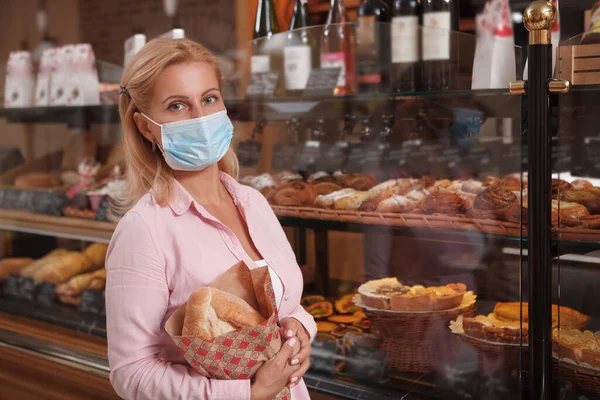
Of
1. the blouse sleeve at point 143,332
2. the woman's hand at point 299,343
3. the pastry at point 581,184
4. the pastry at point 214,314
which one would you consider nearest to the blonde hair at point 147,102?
the blouse sleeve at point 143,332

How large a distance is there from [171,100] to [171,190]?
0.64 feet

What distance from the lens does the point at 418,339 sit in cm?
205

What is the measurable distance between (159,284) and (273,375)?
0.97 feet

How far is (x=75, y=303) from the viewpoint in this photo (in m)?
3.18

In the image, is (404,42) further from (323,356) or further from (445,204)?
(323,356)

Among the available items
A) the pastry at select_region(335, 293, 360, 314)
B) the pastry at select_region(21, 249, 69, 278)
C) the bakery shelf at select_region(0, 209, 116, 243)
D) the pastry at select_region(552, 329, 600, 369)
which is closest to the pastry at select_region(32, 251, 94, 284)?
the pastry at select_region(21, 249, 69, 278)

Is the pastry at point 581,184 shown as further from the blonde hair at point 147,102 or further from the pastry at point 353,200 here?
the blonde hair at point 147,102

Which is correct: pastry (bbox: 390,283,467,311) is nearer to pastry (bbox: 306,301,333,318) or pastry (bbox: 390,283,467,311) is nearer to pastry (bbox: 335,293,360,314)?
pastry (bbox: 335,293,360,314)

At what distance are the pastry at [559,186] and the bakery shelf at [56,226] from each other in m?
1.87

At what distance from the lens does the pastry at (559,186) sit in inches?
68.0

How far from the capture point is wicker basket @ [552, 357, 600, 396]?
1747 mm

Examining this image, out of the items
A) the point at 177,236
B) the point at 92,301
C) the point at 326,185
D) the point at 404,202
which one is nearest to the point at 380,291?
the point at 404,202

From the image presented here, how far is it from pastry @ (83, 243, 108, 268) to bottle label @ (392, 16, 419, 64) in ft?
5.74

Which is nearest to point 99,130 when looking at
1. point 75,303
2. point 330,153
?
point 75,303
